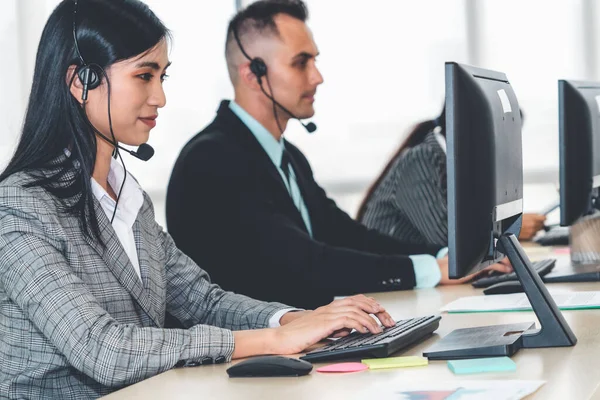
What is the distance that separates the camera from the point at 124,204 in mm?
1697

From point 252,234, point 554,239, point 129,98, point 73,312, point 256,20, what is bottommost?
point 554,239

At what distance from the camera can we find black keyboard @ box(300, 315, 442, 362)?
1.34 meters

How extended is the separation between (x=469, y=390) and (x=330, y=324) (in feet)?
1.29

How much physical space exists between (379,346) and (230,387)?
24 cm

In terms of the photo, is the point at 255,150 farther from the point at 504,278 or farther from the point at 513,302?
the point at 513,302

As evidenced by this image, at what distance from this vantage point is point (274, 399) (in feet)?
3.70

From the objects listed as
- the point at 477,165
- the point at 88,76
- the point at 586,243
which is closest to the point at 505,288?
the point at 586,243

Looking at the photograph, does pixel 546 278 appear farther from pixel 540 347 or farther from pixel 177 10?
pixel 177 10

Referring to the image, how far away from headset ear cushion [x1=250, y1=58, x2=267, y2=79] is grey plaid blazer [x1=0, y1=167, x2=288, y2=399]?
1.01 m

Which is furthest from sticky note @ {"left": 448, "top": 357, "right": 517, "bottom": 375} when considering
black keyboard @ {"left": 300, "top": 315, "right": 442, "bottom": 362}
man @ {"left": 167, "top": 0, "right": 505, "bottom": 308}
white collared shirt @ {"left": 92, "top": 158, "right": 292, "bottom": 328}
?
man @ {"left": 167, "top": 0, "right": 505, "bottom": 308}

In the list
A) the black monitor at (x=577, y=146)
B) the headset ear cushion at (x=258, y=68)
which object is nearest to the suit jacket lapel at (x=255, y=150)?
the headset ear cushion at (x=258, y=68)

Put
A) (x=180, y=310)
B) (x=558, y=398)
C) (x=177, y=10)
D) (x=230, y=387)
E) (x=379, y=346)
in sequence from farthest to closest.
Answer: (x=177, y=10) → (x=180, y=310) → (x=379, y=346) → (x=230, y=387) → (x=558, y=398)

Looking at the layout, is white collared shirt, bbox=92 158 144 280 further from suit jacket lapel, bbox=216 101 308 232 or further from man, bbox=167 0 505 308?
suit jacket lapel, bbox=216 101 308 232

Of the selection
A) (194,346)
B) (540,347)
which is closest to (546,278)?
(540,347)
